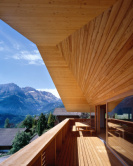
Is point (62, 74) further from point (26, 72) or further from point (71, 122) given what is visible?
point (26, 72)

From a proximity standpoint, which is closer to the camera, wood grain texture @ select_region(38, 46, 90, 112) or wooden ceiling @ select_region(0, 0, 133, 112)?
wooden ceiling @ select_region(0, 0, 133, 112)

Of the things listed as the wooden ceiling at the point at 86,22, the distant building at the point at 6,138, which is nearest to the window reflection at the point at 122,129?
the wooden ceiling at the point at 86,22

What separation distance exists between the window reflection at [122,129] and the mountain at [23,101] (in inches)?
4316

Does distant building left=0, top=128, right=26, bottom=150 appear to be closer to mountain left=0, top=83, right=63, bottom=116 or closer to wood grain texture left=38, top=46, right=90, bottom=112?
wood grain texture left=38, top=46, right=90, bottom=112

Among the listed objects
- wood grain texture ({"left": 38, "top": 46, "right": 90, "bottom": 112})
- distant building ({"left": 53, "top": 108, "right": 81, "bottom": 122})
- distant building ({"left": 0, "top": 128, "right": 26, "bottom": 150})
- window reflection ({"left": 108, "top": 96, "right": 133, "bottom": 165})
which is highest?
wood grain texture ({"left": 38, "top": 46, "right": 90, "bottom": 112})

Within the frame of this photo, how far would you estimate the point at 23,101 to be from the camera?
12812 cm

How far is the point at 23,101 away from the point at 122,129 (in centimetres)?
13263

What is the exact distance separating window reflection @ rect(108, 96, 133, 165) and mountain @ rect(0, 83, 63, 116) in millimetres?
109633

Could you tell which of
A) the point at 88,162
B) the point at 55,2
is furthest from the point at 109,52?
the point at 88,162

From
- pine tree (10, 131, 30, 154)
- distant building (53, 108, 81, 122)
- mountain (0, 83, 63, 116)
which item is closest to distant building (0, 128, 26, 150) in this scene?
pine tree (10, 131, 30, 154)

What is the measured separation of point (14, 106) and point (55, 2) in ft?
410

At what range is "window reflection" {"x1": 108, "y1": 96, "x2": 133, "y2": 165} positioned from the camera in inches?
147

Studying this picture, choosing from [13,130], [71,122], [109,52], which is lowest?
[13,130]

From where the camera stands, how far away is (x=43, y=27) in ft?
8.25
